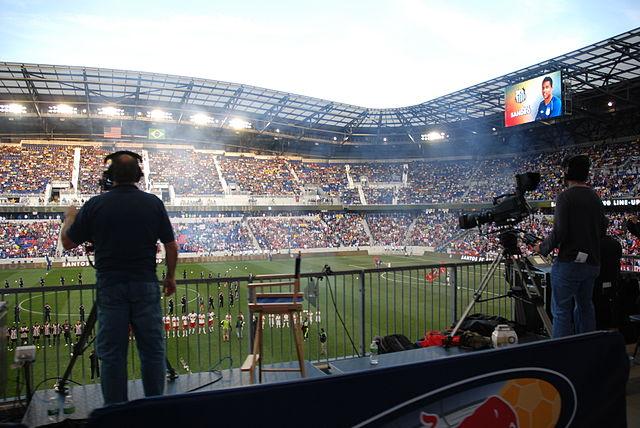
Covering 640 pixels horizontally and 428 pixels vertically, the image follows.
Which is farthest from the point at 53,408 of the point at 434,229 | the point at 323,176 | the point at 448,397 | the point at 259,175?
the point at 323,176

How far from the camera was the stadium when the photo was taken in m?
29.7

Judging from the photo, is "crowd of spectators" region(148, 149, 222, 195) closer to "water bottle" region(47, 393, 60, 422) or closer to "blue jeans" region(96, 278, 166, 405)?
"water bottle" region(47, 393, 60, 422)

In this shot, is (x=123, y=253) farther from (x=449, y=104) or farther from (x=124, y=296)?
(x=449, y=104)

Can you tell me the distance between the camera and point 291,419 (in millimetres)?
1942

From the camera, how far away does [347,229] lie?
44625mm

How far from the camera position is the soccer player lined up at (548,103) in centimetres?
2803

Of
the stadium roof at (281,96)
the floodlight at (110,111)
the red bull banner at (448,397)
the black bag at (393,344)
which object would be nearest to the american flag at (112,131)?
the floodlight at (110,111)

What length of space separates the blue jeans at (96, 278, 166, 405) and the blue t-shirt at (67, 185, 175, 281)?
0.34 ft

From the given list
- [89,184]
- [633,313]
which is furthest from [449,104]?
[633,313]

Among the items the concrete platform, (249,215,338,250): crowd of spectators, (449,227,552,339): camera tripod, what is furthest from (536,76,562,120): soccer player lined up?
the concrete platform

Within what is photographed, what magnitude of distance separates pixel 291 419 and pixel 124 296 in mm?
1664

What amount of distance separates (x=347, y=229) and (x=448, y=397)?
42.4 meters

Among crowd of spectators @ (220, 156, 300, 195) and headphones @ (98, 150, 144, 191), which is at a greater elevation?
crowd of spectators @ (220, 156, 300, 195)


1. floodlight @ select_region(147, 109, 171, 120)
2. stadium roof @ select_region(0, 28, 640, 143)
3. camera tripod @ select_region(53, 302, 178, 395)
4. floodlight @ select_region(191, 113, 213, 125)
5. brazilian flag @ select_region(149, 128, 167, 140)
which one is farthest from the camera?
floodlight @ select_region(191, 113, 213, 125)
